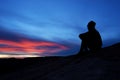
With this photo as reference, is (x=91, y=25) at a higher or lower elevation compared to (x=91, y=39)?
higher

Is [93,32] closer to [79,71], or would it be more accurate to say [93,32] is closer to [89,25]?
[89,25]

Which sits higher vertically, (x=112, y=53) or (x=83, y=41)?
(x=83, y=41)

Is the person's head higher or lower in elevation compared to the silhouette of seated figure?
higher

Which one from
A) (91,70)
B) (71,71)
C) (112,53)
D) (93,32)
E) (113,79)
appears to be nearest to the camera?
(113,79)

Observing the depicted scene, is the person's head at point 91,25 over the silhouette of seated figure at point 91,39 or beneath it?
over

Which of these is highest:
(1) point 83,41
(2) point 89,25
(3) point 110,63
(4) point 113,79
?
(2) point 89,25

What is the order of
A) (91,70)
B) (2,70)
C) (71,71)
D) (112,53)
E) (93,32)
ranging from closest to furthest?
1. (91,70)
2. (71,71)
3. (112,53)
4. (93,32)
5. (2,70)

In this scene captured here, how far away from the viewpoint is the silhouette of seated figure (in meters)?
9.62

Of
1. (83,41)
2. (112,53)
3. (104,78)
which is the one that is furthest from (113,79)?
(83,41)

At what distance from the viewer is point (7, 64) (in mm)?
12211

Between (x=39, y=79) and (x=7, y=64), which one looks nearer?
(x=39, y=79)

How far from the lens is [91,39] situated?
31.8 ft

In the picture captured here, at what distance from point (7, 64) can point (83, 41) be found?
4720mm

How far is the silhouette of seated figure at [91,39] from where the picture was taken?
9625mm
